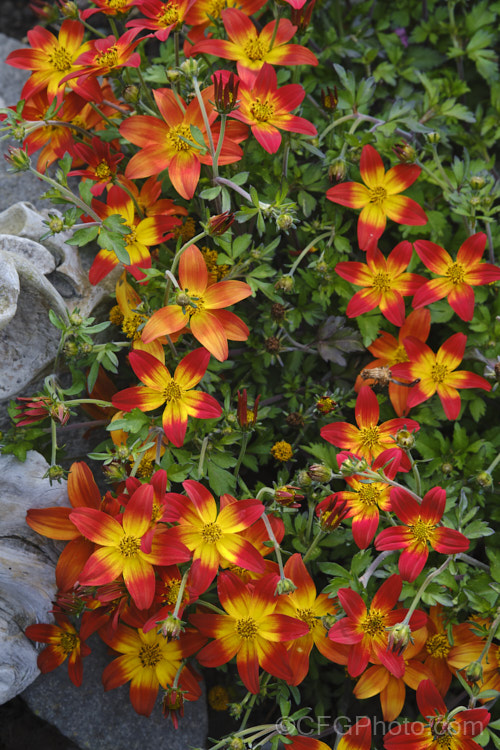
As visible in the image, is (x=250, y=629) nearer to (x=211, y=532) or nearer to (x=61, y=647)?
(x=211, y=532)

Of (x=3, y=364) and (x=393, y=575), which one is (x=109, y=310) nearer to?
(x=3, y=364)

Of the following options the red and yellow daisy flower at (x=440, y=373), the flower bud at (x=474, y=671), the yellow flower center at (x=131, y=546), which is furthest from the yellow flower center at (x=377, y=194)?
the flower bud at (x=474, y=671)

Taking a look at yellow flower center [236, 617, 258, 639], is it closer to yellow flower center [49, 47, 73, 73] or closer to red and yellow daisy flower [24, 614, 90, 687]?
red and yellow daisy flower [24, 614, 90, 687]

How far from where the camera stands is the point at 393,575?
78.5 inches

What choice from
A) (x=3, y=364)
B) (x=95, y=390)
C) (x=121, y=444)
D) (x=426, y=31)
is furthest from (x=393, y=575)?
(x=426, y=31)

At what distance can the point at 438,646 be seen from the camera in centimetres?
226

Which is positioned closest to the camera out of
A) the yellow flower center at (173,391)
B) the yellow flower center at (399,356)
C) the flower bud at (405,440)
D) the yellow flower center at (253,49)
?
the flower bud at (405,440)

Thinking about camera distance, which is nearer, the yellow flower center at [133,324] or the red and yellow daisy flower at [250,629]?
the red and yellow daisy flower at [250,629]

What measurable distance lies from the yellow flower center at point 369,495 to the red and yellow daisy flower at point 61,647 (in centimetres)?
104

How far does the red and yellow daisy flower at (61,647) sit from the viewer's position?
221 centimetres

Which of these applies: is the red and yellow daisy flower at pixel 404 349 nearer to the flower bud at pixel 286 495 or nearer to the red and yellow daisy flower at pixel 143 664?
the flower bud at pixel 286 495

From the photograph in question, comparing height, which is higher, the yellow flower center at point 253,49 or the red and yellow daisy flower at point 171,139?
the yellow flower center at point 253,49

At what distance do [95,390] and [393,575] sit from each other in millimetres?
1252

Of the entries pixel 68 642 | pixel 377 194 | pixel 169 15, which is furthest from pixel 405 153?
pixel 68 642
